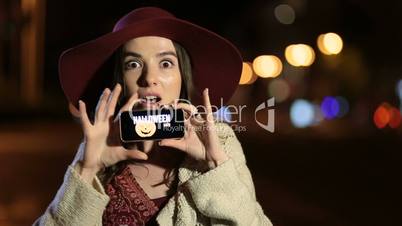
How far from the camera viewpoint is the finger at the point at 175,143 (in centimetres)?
214

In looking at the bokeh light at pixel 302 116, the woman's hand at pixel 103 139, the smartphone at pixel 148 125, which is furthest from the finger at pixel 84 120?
the bokeh light at pixel 302 116

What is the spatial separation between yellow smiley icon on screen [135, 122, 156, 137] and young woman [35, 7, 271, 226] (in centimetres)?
6

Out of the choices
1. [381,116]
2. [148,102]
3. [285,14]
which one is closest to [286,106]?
[381,116]

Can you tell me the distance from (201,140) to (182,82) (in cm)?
32

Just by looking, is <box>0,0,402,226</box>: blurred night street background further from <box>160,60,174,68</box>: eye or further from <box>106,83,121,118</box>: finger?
<box>106,83,121,118</box>: finger

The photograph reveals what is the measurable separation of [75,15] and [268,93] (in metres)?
13.3

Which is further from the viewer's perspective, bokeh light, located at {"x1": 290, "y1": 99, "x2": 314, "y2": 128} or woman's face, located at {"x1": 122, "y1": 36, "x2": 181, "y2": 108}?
bokeh light, located at {"x1": 290, "y1": 99, "x2": 314, "y2": 128}

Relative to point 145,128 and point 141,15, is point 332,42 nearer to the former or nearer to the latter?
point 141,15

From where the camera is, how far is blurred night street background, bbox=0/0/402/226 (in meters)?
7.91

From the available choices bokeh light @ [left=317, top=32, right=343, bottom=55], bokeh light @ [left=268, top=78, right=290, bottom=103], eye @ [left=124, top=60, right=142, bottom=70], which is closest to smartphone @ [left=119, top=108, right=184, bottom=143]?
eye @ [left=124, top=60, right=142, bottom=70]

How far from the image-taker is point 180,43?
2404 millimetres

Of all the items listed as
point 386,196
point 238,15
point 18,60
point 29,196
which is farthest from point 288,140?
point 238,15

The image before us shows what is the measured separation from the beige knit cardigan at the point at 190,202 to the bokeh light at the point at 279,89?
3677cm

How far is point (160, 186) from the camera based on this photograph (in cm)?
226
